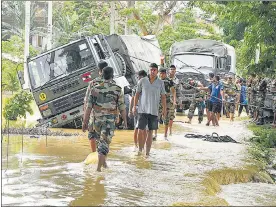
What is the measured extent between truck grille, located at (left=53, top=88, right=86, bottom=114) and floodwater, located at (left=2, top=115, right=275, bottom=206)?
2.48 meters

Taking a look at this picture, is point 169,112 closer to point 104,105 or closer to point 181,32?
point 104,105

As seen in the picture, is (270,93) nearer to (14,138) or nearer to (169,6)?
(14,138)

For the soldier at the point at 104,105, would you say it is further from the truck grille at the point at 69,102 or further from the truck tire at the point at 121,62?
the truck tire at the point at 121,62

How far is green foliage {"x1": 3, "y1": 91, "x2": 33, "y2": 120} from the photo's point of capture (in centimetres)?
1817

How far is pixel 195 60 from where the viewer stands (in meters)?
27.4

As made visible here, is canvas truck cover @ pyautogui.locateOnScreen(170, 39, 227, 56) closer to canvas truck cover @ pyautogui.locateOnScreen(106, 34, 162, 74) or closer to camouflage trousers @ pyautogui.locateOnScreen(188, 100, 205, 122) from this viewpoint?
canvas truck cover @ pyautogui.locateOnScreen(106, 34, 162, 74)

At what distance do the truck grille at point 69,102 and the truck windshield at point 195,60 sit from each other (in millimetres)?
11536

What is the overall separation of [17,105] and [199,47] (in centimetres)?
1192

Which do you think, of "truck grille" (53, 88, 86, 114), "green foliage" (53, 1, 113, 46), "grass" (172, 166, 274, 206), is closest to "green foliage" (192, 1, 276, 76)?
"truck grille" (53, 88, 86, 114)

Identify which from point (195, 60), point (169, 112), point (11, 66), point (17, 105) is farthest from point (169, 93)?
point (11, 66)

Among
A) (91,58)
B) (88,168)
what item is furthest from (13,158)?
(91,58)

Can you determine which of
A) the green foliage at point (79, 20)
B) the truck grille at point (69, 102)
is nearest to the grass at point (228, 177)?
the truck grille at point (69, 102)

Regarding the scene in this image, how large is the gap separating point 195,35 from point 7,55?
1315 cm

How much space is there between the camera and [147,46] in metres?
23.9
